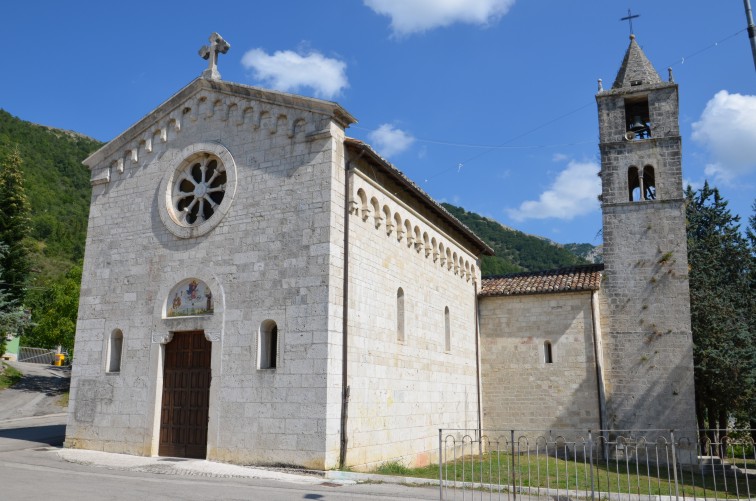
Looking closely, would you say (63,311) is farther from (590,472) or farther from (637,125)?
(590,472)

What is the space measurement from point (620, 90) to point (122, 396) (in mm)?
20491

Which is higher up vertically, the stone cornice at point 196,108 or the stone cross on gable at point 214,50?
the stone cross on gable at point 214,50

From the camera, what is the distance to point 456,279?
21875mm

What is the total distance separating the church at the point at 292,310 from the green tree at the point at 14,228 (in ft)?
67.1

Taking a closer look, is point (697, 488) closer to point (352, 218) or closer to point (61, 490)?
point (352, 218)

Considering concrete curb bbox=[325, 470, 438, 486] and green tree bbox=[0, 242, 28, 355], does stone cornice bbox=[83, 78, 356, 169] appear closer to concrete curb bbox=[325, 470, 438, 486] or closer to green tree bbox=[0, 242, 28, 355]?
concrete curb bbox=[325, 470, 438, 486]

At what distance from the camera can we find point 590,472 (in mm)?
10414

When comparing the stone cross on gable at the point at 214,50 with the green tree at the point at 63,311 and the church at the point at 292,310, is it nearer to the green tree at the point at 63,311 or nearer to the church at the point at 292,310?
the church at the point at 292,310

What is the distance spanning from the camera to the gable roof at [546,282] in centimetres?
2186

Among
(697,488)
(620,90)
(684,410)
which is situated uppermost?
(620,90)

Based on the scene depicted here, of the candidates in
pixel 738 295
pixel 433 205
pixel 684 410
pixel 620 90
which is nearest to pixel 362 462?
pixel 433 205

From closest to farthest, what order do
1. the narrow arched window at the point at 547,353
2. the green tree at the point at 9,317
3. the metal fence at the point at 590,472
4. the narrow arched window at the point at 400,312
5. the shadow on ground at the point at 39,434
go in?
1. the metal fence at the point at 590,472
2. the narrow arched window at the point at 400,312
3. the shadow on ground at the point at 39,434
4. the narrow arched window at the point at 547,353
5. the green tree at the point at 9,317

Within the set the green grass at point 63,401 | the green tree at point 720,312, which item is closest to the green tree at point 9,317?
the green grass at point 63,401

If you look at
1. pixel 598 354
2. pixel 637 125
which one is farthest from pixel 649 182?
pixel 598 354
